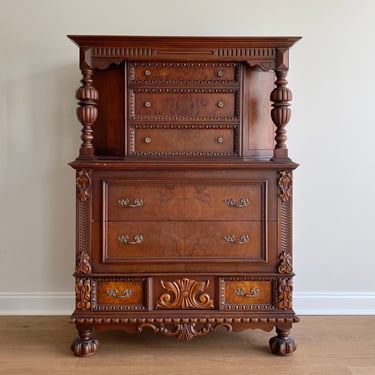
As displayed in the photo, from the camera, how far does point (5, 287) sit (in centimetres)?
293

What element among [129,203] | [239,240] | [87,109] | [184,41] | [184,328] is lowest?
[184,328]

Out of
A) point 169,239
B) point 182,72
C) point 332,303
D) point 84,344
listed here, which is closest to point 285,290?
point 169,239

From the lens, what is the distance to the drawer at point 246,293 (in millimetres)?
2346

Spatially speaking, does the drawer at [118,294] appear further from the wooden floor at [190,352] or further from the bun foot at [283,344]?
the bun foot at [283,344]

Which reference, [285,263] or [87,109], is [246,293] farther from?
[87,109]

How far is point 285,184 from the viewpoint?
2.31m

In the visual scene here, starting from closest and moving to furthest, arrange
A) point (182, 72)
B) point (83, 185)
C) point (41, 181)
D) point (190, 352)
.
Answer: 1. point (83, 185)
2. point (190, 352)
3. point (182, 72)
4. point (41, 181)

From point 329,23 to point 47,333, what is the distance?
8.07 ft

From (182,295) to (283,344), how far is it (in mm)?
561

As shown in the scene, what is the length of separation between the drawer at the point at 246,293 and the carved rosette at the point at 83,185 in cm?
81

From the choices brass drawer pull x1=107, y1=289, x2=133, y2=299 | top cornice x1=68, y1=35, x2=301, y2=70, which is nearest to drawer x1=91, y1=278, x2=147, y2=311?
brass drawer pull x1=107, y1=289, x2=133, y2=299

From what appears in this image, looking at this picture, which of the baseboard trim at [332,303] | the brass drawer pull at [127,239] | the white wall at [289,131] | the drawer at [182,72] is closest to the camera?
the brass drawer pull at [127,239]

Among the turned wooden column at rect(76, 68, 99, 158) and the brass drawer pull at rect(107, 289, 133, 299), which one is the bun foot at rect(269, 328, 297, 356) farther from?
the turned wooden column at rect(76, 68, 99, 158)

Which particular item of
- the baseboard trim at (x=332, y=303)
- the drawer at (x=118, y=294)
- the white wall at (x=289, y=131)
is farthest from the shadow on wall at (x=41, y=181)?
the baseboard trim at (x=332, y=303)
